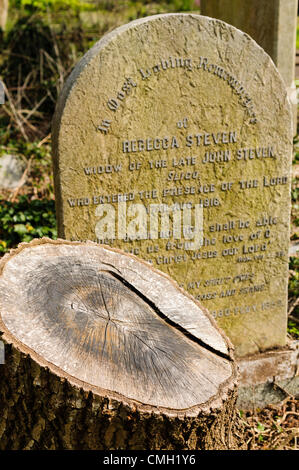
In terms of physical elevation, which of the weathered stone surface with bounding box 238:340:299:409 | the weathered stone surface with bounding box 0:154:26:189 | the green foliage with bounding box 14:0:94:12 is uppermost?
the green foliage with bounding box 14:0:94:12

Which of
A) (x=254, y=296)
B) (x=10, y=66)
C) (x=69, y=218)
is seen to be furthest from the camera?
(x=10, y=66)

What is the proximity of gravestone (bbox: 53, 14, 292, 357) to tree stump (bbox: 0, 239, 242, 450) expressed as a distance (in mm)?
767

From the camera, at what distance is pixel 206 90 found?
2.79 metres

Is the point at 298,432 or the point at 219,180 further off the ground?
the point at 219,180

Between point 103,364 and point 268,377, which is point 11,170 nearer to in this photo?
point 268,377

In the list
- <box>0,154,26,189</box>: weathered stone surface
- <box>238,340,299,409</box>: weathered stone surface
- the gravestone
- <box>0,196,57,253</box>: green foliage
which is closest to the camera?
the gravestone

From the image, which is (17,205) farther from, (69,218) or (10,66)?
(10,66)

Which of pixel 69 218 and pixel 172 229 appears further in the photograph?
pixel 172 229

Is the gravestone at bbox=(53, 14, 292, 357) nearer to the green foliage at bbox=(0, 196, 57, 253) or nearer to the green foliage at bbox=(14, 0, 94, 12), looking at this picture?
the green foliage at bbox=(0, 196, 57, 253)

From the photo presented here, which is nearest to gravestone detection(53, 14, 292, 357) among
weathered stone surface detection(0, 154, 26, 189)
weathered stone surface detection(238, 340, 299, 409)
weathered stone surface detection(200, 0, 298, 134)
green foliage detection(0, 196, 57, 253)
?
weathered stone surface detection(238, 340, 299, 409)

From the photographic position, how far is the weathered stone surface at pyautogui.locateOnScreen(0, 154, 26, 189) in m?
5.27
